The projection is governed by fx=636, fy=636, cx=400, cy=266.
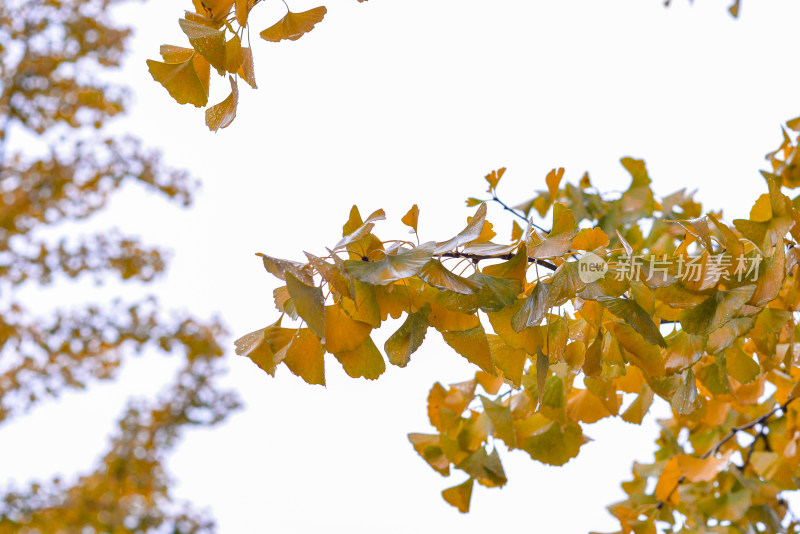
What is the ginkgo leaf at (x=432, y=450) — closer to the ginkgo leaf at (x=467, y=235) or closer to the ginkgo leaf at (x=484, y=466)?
the ginkgo leaf at (x=484, y=466)

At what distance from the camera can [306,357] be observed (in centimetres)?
34

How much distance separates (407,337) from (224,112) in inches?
6.6

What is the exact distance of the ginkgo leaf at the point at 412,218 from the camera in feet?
1.22

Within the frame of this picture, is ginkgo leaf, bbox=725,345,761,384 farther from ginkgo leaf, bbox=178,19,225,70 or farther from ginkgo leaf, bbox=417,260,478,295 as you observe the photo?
ginkgo leaf, bbox=178,19,225,70

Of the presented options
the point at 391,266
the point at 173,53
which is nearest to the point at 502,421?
the point at 391,266

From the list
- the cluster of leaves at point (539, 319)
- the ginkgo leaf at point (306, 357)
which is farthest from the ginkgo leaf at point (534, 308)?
the ginkgo leaf at point (306, 357)

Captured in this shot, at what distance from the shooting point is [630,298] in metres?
0.34

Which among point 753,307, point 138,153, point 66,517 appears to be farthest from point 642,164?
point 138,153

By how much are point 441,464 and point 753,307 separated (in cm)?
28

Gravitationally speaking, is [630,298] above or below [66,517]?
below

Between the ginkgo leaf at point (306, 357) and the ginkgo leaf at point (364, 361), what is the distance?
1 centimetres

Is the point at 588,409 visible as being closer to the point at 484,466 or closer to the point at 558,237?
the point at 484,466

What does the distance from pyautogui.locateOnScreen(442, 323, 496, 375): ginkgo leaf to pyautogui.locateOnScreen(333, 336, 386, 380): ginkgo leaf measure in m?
0.04

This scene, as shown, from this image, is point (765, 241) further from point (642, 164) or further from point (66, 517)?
point (66, 517)
